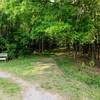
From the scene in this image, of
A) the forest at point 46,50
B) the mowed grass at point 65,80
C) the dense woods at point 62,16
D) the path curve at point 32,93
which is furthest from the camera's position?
the dense woods at point 62,16

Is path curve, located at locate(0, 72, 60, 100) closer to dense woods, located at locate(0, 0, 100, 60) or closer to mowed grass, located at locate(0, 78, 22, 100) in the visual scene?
mowed grass, located at locate(0, 78, 22, 100)

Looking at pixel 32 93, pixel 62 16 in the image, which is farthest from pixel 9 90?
pixel 62 16

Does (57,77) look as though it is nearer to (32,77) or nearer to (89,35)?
(32,77)

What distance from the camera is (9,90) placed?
500 inches

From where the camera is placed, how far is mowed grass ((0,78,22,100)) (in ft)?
38.1

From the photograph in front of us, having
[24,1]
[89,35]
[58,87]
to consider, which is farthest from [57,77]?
[24,1]

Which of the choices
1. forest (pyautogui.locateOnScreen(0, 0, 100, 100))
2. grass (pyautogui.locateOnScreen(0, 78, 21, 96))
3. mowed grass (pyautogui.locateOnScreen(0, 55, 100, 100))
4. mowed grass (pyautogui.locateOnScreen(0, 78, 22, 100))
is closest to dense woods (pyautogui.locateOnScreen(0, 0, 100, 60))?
forest (pyautogui.locateOnScreen(0, 0, 100, 100))

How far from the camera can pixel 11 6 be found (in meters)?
22.5

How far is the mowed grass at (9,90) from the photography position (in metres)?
11.6

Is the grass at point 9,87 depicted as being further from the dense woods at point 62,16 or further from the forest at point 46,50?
the dense woods at point 62,16

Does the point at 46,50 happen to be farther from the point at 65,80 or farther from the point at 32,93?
the point at 32,93

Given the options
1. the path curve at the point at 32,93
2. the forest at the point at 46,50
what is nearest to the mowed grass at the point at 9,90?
the forest at the point at 46,50

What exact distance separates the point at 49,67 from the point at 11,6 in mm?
6288

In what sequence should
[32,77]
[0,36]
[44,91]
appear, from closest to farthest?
[44,91] → [32,77] → [0,36]
